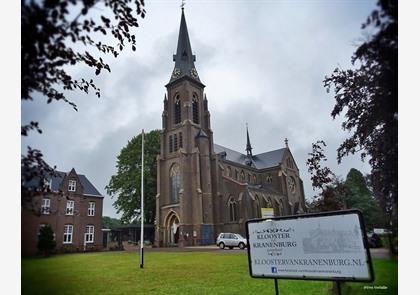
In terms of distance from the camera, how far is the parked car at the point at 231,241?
15751mm

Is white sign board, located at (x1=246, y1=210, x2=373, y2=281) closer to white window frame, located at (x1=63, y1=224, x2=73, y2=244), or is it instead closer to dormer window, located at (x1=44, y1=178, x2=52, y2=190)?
white window frame, located at (x1=63, y1=224, x2=73, y2=244)

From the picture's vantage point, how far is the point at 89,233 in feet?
10.5

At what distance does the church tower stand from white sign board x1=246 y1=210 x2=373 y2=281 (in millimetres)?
22107

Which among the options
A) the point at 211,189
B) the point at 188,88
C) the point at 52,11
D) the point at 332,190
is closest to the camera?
the point at 52,11

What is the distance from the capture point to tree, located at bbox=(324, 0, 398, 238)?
2598 mm

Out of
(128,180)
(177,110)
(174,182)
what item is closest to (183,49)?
(128,180)

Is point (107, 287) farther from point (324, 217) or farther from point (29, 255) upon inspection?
point (324, 217)

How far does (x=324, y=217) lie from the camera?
273 centimetres

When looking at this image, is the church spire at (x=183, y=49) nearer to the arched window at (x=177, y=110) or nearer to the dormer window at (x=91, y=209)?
the dormer window at (x=91, y=209)

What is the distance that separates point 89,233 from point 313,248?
220 cm

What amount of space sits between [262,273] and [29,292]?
2026 millimetres

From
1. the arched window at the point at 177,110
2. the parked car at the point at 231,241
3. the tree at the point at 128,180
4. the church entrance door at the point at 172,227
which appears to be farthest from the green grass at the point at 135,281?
the arched window at the point at 177,110

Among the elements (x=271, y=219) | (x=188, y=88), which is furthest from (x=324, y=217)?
(x=188, y=88)
